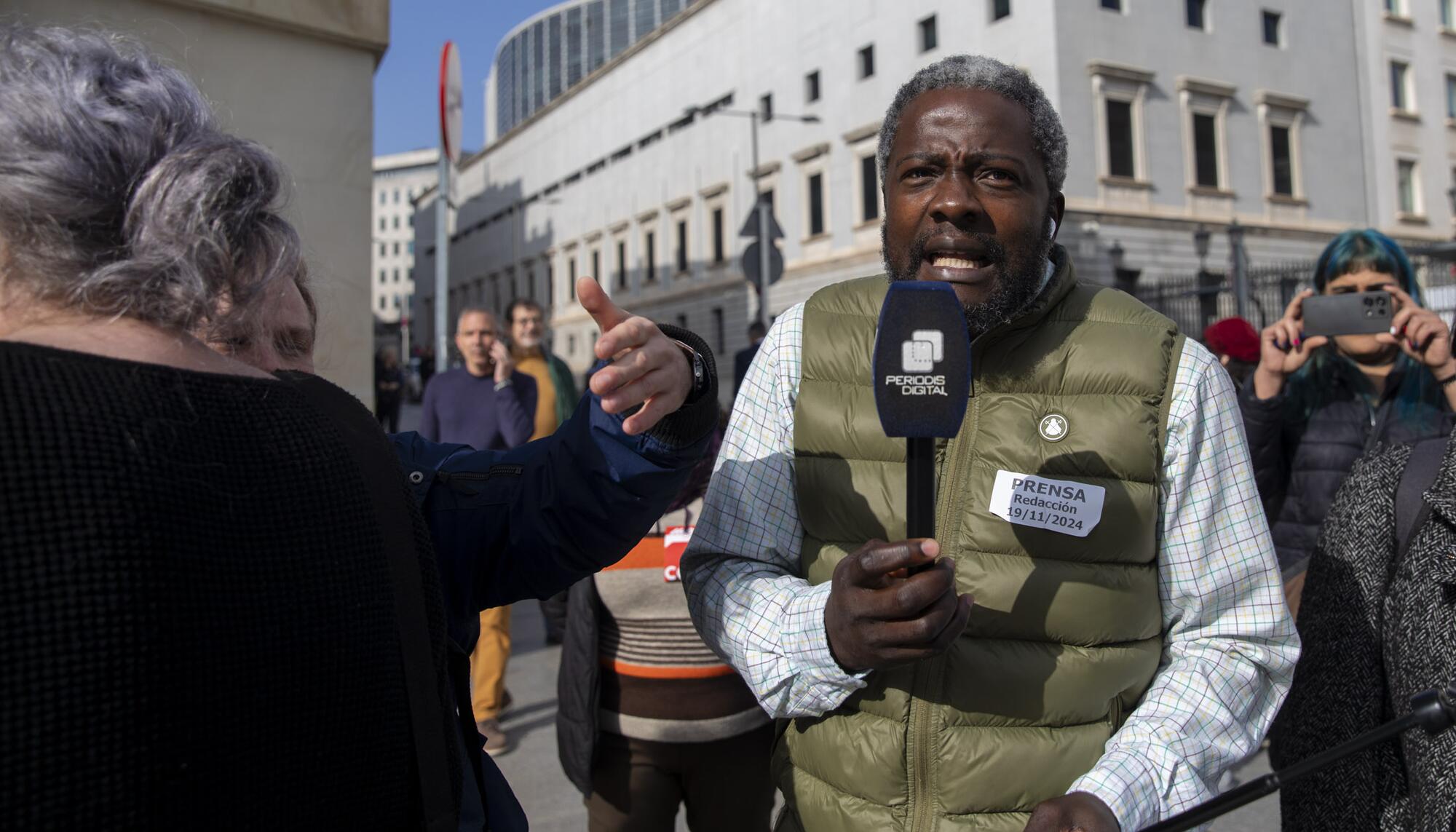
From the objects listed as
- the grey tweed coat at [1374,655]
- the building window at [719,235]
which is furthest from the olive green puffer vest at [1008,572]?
the building window at [719,235]

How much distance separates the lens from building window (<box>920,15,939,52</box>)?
3061 centimetres

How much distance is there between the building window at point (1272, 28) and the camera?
3073cm

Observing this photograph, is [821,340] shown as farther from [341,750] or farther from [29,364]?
[29,364]

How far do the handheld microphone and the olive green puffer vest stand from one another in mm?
328

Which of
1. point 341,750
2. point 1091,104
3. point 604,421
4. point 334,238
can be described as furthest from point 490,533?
point 1091,104

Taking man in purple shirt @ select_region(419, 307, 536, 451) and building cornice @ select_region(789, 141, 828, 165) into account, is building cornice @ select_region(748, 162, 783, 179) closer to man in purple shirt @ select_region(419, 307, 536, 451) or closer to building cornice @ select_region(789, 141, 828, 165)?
building cornice @ select_region(789, 141, 828, 165)

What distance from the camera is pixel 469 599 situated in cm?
156

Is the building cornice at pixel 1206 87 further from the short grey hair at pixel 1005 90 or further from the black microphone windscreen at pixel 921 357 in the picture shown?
the black microphone windscreen at pixel 921 357

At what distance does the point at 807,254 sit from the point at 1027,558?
33.8m

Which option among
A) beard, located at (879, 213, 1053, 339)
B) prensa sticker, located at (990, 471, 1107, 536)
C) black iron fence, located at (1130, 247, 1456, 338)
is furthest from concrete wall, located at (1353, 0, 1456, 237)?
prensa sticker, located at (990, 471, 1107, 536)

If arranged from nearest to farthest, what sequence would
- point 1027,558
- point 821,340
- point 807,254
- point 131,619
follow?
point 131,619, point 1027,558, point 821,340, point 807,254

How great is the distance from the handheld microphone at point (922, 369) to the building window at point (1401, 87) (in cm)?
3874

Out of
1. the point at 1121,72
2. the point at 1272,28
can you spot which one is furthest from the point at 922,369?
the point at 1272,28

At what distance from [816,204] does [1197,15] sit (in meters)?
12.3
